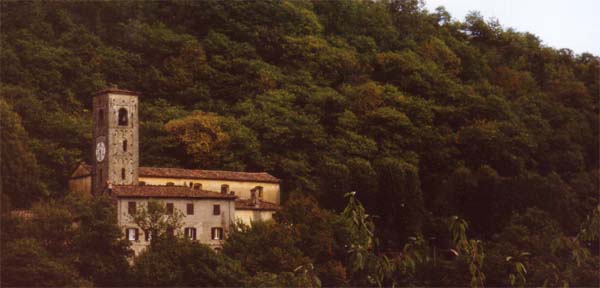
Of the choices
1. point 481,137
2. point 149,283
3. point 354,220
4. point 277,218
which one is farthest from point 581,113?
point 354,220

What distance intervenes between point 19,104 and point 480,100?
3056 cm

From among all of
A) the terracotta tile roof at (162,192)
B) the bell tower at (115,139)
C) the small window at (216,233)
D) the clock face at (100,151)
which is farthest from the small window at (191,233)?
the clock face at (100,151)

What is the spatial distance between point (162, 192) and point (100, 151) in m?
3.66

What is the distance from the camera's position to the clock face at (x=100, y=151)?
4364 cm

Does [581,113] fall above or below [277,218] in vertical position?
above

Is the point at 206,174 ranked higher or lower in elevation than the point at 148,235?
higher

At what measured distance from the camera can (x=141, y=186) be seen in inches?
1686

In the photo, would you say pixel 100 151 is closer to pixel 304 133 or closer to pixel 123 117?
pixel 123 117

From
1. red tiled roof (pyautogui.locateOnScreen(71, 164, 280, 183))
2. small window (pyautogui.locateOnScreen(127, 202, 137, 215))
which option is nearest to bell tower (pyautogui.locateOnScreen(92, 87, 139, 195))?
red tiled roof (pyautogui.locateOnScreen(71, 164, 280, 183))

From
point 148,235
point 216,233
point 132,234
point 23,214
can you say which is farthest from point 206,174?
point 23,214

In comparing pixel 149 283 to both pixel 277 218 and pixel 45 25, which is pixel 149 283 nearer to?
pixel 277 218

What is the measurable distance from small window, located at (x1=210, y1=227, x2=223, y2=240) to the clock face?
5.61m

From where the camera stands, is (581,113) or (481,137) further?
(581,113)

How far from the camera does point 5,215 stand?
126ft
